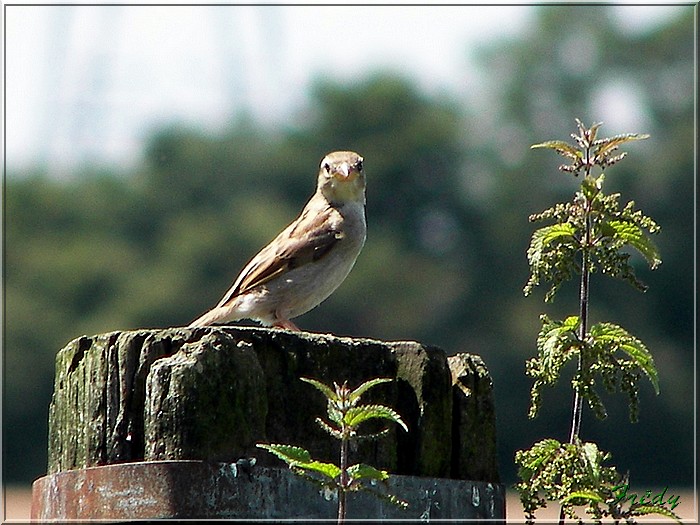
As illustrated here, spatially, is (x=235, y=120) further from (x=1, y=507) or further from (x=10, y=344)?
(x=1, y=507)

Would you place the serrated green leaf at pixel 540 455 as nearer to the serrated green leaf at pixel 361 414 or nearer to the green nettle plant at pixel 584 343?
the green nettle plant at pixel 584 343

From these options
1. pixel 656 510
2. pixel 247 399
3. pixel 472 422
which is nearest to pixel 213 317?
pixel 472 422

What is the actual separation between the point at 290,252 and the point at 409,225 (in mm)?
73532

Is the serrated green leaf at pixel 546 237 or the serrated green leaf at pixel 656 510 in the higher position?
the serrated green leaf at pixel 546 237

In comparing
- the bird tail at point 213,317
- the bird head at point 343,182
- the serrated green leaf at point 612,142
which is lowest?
the serrated green leaf at point 612,142

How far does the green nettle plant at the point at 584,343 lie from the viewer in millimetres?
3895

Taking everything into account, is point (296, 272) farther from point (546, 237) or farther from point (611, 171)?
point (611, 171)

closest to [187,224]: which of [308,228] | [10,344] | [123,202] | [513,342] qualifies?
[123,202]

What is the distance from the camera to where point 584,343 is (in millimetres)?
4062

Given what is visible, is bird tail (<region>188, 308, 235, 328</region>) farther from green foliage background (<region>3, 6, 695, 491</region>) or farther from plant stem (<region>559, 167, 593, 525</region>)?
green foliage background (<region>3, 6, 695, 491</region>)

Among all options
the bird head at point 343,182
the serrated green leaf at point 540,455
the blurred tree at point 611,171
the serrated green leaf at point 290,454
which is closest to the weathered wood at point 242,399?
the serrated green leaf at point 540,455

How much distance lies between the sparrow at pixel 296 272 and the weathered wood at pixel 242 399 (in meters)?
3.42

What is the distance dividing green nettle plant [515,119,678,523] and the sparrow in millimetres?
3410

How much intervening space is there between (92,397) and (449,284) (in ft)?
244
